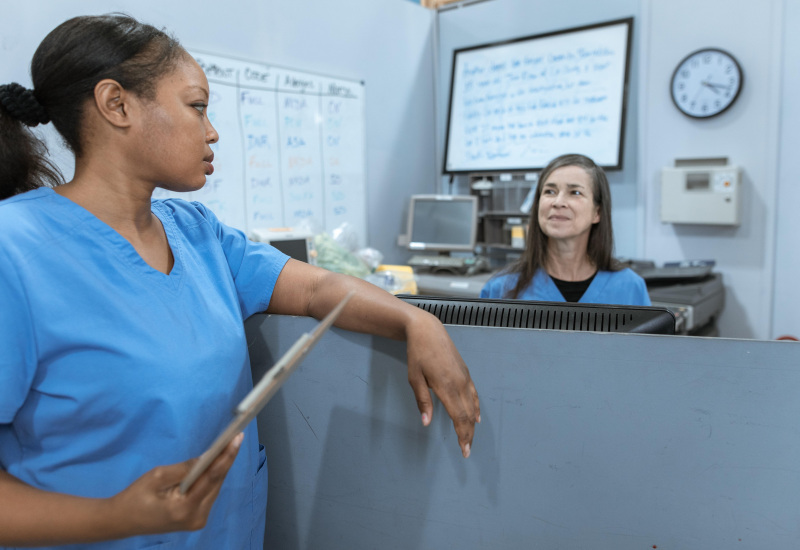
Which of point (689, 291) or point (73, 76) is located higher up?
point (73, 76)

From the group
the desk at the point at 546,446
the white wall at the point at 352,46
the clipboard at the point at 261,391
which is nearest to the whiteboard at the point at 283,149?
the white wall at the point at 352,46

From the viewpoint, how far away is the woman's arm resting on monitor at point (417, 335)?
0.77 meters

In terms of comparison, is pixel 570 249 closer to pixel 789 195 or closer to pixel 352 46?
pixel 789 195

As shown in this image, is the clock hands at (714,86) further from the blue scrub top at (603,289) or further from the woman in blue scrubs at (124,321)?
the woman in blue scrubs at (124,321)

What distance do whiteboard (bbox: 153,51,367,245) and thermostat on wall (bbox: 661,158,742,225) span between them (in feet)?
4.87

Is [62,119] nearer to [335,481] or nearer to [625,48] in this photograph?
[335,481]

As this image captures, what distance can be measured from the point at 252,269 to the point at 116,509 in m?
0.42

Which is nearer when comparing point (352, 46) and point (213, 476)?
point (213, 476)

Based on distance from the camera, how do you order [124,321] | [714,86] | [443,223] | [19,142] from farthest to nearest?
[443,223], [714,86], [19,142], [124,321]

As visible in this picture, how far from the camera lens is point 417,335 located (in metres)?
0.78

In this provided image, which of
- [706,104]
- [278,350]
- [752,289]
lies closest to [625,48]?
[706,104]

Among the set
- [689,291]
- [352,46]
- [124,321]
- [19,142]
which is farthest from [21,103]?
[352,46]

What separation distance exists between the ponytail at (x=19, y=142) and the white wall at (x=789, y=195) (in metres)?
2.78

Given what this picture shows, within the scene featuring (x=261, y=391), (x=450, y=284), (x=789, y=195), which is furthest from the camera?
(x=450, y=284)
